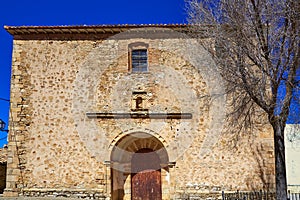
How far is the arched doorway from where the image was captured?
543 inches

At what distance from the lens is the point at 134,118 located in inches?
530

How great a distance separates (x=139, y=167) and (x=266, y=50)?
22.5 ft

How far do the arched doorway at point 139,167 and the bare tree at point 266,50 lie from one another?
15.6 ft

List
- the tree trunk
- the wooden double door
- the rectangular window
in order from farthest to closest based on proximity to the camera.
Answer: the wooden double door
the rectangular window
the tree trunk

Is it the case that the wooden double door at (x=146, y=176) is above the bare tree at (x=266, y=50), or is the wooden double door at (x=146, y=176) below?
below

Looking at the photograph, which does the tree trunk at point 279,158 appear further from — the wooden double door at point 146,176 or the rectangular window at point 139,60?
the rectangular window at point 139,60

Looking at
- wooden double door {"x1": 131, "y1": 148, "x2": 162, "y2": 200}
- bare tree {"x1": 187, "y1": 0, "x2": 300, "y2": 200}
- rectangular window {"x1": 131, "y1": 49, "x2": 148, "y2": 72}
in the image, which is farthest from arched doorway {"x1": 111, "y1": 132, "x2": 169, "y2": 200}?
bare tree {"x1": 187, "y1": 0, "x2": 300, "y2": 200}

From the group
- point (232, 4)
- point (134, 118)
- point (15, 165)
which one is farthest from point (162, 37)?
point (15, 165)

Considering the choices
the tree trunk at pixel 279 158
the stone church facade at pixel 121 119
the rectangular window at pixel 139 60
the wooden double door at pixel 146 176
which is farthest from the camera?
the wooden double door at pixel 146 176

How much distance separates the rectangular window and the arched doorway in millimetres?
2373

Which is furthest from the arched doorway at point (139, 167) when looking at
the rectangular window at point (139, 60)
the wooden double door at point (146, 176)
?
the rectangular window at point (139, 60)

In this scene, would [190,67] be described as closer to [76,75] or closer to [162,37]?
[162,37]

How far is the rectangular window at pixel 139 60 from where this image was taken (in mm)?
13984

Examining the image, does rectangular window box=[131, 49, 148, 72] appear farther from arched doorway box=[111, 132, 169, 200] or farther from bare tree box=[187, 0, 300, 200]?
bare tree box=[187, 0, 300, 200]
